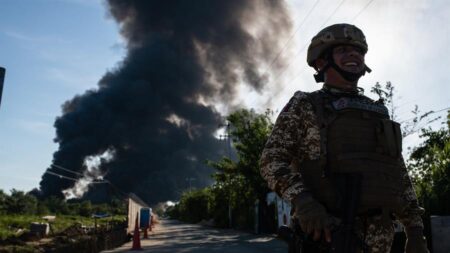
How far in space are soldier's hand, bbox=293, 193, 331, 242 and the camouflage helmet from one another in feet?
2.80

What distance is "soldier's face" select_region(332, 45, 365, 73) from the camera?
2453 mm

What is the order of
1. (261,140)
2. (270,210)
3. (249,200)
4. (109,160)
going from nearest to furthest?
(270,210) < (261,140) < (249,200) < (109,160)

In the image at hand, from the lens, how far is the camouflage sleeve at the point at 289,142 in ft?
7.26

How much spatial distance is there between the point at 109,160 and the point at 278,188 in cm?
10935

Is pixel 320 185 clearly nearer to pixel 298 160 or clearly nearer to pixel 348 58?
pixel 298 160

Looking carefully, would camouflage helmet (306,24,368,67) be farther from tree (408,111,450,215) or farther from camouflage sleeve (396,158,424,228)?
tree (408,111,450,215)

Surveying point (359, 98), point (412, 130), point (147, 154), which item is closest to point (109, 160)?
point (147, 154)

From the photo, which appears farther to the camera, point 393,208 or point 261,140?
point 261,140

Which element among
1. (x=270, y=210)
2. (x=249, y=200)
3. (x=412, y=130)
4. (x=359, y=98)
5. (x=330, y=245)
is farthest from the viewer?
(x=249, y=200)

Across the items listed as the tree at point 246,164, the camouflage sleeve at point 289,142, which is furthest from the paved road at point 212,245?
the camouflage sleeve at point 289,142

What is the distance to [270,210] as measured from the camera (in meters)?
28.0

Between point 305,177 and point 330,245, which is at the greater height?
point 305,177

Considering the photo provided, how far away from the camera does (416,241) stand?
2.42m

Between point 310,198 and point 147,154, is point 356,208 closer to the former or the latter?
point 310,198
